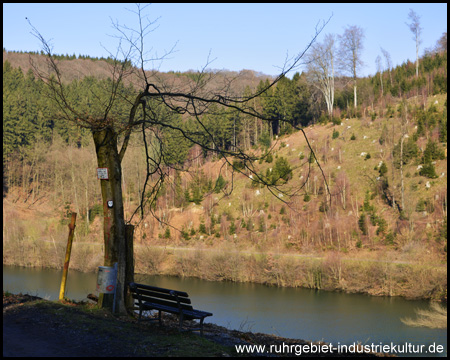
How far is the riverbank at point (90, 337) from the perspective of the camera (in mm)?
5395

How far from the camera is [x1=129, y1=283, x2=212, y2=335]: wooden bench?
7129 mm

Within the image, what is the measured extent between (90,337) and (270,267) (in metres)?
25.9

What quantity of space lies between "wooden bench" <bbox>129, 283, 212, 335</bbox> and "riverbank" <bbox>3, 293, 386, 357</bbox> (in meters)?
0.28

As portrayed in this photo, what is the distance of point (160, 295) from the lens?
7457mm

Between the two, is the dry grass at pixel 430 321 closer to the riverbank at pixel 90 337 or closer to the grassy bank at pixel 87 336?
the riverbank at pixel 90 337

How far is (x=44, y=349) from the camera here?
5.36 m

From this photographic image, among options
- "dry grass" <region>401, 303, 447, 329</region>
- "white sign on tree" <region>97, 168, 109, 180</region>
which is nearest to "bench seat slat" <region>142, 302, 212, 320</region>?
"white sign on tree" <region>97, 168, 109, 180</region>

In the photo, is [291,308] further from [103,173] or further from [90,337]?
[90,337]

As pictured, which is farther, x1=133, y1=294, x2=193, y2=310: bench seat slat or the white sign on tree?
the white sign on tree

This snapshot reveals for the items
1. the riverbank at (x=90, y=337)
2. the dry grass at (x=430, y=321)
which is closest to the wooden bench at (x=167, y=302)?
the riverbank at (x=90, y=337)

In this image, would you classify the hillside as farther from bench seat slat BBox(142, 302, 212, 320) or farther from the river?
bench seat slat BBox(142, 302, 212, 320)

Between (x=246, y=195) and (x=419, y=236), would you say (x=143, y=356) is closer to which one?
(x=419, y=236)

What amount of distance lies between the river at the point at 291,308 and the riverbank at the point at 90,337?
847 cm

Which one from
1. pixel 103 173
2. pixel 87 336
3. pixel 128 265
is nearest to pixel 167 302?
pixel 128 265
